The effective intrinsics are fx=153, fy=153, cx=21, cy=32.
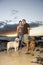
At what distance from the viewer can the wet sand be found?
2.17 metres

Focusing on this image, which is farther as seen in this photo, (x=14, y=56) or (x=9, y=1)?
(x=9, y=1)

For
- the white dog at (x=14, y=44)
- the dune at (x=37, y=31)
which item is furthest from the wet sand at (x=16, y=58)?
the dune at (x=37, y=31)

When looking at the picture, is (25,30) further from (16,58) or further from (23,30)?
(16,58)

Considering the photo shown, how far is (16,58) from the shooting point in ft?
7.43

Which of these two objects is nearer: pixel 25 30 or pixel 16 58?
pixel 16 58

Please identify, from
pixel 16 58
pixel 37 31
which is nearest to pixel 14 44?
pixel 16 58

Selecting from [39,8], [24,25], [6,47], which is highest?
[39,8]

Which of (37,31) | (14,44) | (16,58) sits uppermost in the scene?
(37,31)

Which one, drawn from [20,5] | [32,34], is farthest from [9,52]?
[20,5]

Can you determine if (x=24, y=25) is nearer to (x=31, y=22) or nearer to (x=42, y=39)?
(x=31, y=22)

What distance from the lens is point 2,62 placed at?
218 centimetres

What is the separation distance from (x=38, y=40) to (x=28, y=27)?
10.3 inches

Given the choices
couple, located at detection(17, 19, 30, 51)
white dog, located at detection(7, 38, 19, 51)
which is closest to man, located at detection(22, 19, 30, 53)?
couple, located at detection(17, 19, 30, 51)

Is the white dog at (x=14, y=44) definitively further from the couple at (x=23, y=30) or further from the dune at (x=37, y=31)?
the dune at (x=37, y=31)
